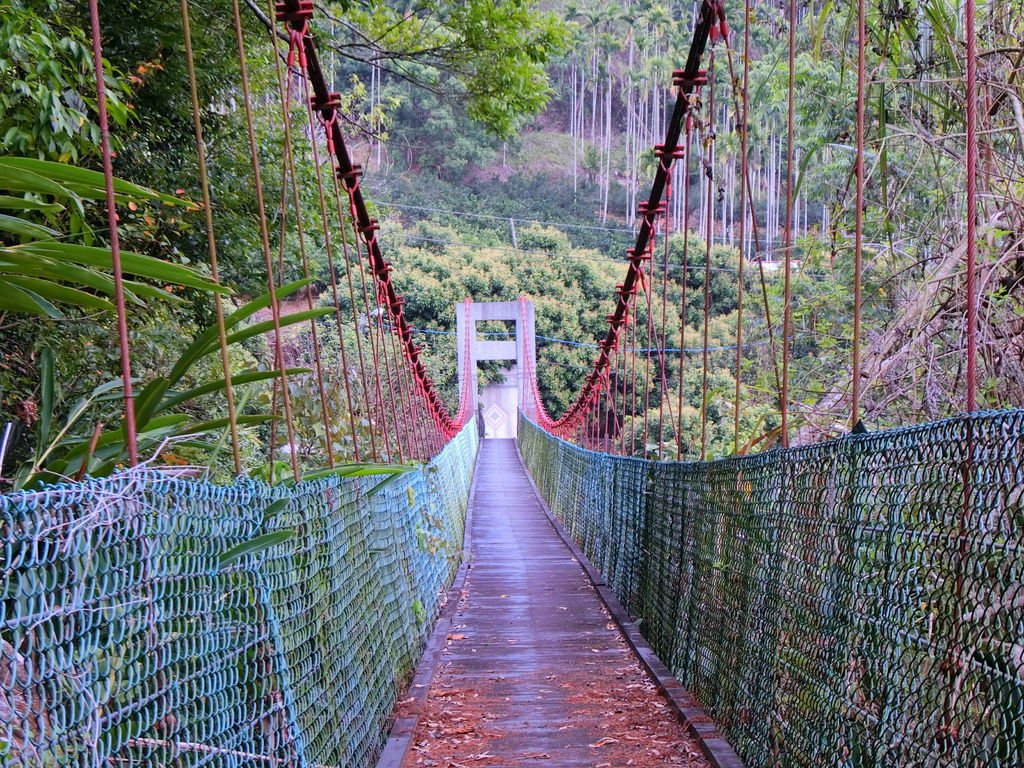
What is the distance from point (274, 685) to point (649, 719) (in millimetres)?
1904

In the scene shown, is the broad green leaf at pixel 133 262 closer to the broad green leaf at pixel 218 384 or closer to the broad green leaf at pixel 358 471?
the broad green leaf at pixel 218 384

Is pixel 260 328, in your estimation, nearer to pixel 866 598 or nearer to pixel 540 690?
pixel 866 598

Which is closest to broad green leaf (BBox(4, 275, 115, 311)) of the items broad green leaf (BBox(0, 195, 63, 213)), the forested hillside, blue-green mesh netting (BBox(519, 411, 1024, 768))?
the forested hillside

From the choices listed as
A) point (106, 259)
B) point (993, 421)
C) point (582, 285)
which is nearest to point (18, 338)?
point (106, 259)

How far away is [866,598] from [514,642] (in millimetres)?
3151

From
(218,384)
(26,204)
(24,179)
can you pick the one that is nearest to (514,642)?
(218,384)

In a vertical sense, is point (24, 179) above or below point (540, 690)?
above

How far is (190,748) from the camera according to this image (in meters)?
1.24

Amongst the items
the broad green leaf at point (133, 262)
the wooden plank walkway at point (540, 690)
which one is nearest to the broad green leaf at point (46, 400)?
the broad green leaf at point (133, 262)

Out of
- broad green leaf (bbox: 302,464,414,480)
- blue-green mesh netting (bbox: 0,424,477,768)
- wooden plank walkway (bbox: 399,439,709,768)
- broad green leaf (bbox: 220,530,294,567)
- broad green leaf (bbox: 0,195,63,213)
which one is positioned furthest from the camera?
wooden plank walkway (bbox: 399,439,709,768)

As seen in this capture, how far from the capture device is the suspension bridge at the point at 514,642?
3.38 ft

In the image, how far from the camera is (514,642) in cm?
466

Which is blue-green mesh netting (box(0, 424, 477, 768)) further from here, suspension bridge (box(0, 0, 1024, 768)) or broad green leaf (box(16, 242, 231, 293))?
broad green leaf (box(16, 242, 231, 293))

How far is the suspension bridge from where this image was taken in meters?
1.03
